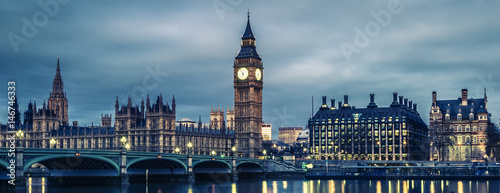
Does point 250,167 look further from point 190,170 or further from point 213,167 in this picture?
point 190,170

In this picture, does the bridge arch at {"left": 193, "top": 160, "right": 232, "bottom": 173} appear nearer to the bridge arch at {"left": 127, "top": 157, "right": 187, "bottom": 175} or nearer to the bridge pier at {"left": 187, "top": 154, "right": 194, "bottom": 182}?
the bridge arch at {"left": 127, "top": 157, "right": 187, "bottom": 175}

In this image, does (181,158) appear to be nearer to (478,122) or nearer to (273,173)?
(273,173)

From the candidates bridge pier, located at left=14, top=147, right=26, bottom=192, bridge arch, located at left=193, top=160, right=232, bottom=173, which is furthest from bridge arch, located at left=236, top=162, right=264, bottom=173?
bridge pier, located at left=14, top=147, right=26, bottom=192

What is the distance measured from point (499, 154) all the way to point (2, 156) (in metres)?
149

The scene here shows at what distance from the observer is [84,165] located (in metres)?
116

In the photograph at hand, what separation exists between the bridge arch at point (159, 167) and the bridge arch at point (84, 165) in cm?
961

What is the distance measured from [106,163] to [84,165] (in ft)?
21.4

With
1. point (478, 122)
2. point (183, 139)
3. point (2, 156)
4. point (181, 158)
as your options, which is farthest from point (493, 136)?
point (2, 156)

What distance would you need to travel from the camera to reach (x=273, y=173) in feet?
560

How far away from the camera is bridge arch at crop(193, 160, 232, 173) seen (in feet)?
482

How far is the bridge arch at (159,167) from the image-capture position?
126812 millimetres

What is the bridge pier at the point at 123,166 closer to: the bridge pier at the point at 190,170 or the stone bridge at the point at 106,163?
the stone bridge at the point at 106,163

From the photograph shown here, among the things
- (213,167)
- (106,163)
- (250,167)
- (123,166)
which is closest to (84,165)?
(106,163)

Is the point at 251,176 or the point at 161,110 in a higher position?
the point at 161,110
